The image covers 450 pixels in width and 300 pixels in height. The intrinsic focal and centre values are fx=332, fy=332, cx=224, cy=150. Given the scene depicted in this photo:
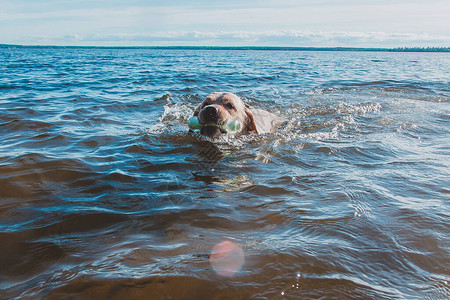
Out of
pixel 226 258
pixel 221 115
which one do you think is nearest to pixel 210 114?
pixel 221 115

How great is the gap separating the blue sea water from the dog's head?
10.0 inches

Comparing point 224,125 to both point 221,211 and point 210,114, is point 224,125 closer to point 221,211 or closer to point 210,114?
point 210,114

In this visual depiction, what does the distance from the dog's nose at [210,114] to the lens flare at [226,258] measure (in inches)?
127

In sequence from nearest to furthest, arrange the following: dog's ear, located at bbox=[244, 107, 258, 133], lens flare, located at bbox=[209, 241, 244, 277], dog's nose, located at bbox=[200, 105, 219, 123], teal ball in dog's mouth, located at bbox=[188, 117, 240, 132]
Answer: lens flare, located at bbox=[209, 241, 244, 277]
dog's nose, located at bbox=[200, 105, 219, 123]
teal ball in dog's mouth, located at bbox=[188, 117, 240, 132]
dog's ear, located at bbox=[244, 107, 258, 133]

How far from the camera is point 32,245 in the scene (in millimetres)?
2734

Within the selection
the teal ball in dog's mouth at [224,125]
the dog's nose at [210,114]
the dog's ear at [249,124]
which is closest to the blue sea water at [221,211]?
the dog's ear at [249,124]

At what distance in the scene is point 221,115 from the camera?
19.1 feet

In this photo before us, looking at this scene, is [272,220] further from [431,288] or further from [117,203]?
[117,203]

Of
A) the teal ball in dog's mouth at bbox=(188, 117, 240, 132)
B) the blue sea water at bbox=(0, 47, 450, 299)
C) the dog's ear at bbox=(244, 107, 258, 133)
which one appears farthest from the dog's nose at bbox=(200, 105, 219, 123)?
the dog's ear at bbox=(244, 107, 258, 133)

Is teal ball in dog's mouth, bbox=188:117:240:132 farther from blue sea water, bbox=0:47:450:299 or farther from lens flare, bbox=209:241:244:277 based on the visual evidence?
lens flare, bbox=209:241:244:277

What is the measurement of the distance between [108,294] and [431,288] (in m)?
2.14

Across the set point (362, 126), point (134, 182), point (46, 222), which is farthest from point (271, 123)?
point (46, 222)

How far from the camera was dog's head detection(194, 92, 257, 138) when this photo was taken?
18.9 feet

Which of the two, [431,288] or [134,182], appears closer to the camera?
[431,288]
